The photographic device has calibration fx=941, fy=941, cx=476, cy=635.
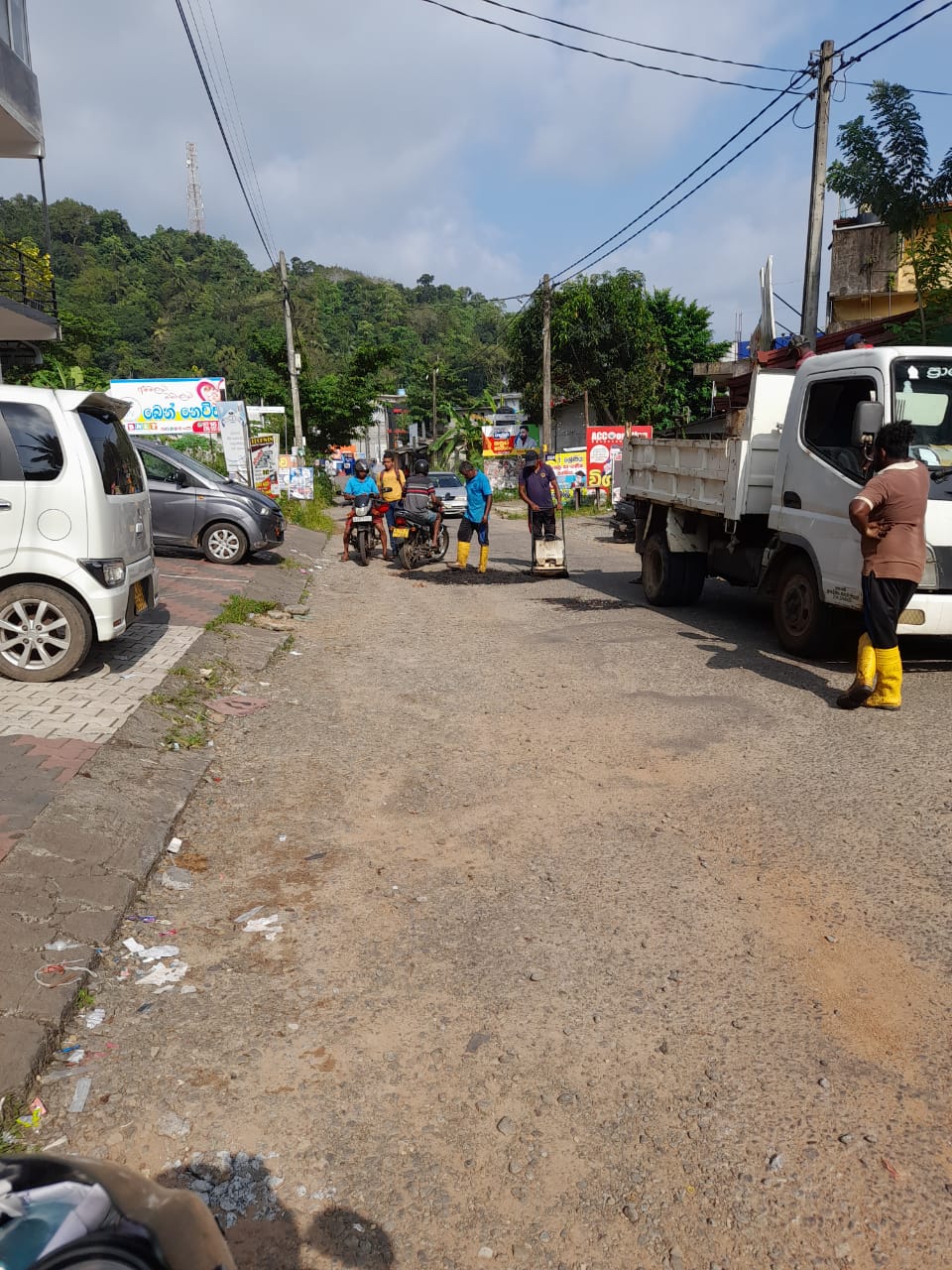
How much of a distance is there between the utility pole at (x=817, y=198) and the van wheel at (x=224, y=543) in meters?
8.82

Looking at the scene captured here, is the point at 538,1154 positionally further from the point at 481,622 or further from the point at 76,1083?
the point at 481,622

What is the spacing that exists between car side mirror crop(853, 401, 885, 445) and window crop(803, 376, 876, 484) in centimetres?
48

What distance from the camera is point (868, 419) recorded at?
6.71 meters

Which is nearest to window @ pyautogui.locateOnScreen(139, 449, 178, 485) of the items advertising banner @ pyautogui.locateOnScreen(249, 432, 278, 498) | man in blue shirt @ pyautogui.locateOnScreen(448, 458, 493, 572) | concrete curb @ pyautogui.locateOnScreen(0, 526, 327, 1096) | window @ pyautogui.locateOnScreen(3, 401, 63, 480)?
man in blue shirt @ pyautogui.locateOnScreen(448, 458, 493, 572)

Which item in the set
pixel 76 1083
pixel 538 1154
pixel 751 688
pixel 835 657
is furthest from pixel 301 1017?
pixel 835 657

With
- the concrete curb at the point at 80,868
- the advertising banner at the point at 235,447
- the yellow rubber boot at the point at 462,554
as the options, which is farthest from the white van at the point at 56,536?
the advertising banner at the point at 235,447

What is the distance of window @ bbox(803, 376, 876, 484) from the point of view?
733 centimetres

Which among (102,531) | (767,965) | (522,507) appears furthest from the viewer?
(522,507)

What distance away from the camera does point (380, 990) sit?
10.9ft

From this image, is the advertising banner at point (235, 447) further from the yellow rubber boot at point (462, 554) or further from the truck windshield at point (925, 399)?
the truck windshield at point (925, 399)

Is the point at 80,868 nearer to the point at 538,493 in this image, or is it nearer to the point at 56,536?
the point at 56,536

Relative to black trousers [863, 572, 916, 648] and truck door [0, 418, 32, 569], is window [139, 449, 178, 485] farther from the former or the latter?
black trousers [863, 572, 916, 648]

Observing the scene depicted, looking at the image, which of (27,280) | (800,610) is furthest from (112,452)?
(27,280)

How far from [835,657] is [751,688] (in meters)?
1.27
